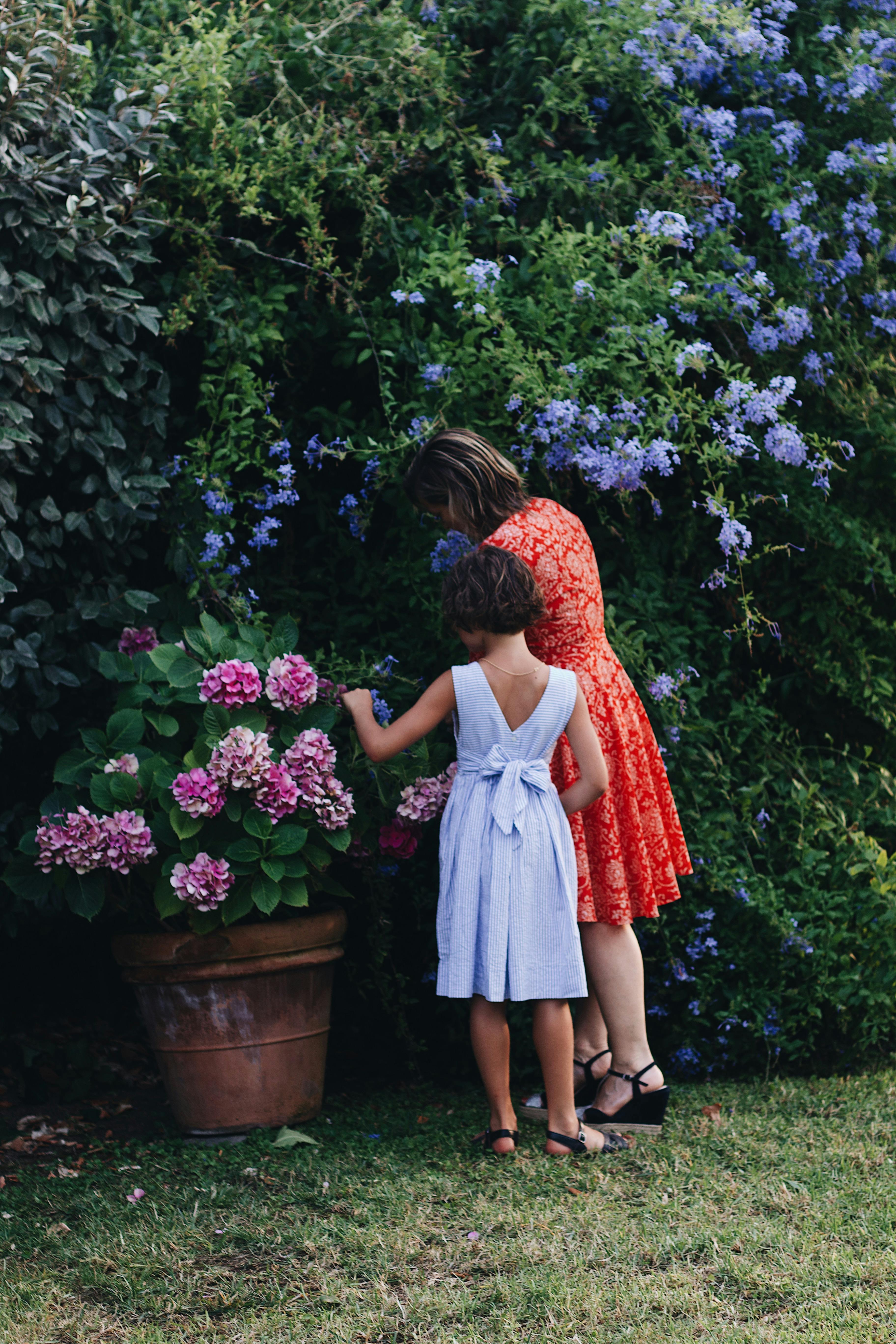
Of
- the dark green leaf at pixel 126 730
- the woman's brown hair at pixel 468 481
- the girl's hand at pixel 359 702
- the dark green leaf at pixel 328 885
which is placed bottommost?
the dark green leaf at pixel 328 885

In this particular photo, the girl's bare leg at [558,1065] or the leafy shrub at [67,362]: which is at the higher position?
the leafy shrub at [67,362]

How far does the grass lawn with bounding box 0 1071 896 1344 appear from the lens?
6.75ft

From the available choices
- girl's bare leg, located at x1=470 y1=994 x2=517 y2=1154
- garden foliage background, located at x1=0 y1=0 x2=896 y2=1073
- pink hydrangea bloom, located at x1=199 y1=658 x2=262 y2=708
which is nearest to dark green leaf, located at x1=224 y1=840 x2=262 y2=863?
pink hydrangea bloom, located at x1=199 y1=658 x2=262 y2=708

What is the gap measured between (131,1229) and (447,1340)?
32.0 inches

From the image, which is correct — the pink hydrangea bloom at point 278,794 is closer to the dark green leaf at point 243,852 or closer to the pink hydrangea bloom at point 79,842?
the dark green leaf at point 243,852

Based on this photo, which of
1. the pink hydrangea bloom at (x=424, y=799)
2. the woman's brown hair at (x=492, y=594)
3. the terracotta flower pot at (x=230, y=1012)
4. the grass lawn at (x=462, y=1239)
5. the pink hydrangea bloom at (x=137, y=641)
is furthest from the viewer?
the pink hydrangea bloom at (x=137, y=641)

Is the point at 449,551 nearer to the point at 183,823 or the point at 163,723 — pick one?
the point at 163,723

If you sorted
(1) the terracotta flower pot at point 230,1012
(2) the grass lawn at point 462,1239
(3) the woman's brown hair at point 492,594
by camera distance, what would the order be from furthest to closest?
(1) the terracotta flower pot at point 230,1012, (3) the woman's brown hair at point 492,594, (2) the grass lawn at point 462,1239

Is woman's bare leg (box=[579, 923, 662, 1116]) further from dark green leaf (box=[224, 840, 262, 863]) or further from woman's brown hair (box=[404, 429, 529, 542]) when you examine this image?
woman's brown hair (box=[404, 429, 529, 542])

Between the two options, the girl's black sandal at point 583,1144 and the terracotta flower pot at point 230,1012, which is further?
the terracotta flower pot at point 230,1012

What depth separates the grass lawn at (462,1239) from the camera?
2057 mm

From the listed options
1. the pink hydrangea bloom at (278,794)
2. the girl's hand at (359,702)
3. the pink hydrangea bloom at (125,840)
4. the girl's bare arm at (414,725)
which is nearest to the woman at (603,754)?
the girl's bare arm at (414,725)

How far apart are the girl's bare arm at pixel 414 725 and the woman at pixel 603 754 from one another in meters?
0.34

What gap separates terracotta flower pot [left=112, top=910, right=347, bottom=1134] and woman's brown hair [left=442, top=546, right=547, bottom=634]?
2.88ft
